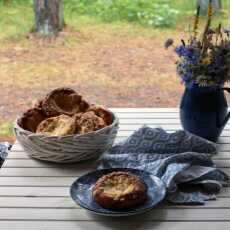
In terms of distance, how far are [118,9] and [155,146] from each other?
6.10 feet

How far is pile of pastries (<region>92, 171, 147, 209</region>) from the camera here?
1134 mm

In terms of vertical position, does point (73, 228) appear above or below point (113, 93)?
above

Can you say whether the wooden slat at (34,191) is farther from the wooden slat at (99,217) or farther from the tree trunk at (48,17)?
the tree trunk at (48,17)

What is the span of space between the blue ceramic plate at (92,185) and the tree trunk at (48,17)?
6.06ft

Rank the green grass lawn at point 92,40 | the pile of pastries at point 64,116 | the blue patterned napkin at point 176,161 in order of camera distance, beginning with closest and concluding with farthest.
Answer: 1. the blue patterned napkin at point 176,161
2. the pile of pastries at point 64,116
3. the green grass lawn at point 92,40

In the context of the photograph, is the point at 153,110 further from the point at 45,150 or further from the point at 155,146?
the point at 45,150

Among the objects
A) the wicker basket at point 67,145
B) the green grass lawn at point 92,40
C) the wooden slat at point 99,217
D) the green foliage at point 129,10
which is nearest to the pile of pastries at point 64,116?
the wicker basket at point 67,145

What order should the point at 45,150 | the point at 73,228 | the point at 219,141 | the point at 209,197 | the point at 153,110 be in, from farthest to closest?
1. the point at 153,110
2. the point at 219,141
3. the point at 45,150
4. the point at 209,197
5. the point at 73,228

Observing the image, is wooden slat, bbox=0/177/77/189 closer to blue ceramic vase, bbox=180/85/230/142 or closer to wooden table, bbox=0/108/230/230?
wooden table, bbox=0/108/230/230

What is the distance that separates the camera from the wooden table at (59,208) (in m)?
1.12

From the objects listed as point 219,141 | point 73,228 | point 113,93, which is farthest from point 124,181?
point 113,93

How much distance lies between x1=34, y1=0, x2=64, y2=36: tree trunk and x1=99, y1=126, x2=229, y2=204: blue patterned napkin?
1.69 meters

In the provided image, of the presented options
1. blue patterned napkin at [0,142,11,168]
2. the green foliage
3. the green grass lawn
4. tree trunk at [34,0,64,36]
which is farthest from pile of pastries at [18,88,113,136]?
the green foliage

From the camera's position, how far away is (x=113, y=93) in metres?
2.75
